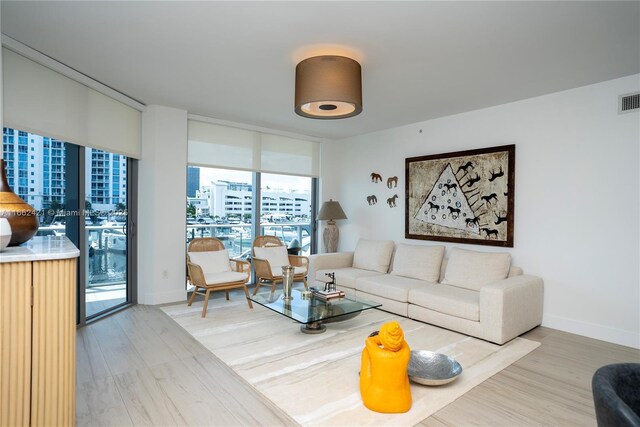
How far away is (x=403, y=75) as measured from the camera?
11.2 feet

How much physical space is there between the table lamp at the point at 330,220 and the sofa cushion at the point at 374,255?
62cm

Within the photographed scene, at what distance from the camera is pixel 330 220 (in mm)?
6105

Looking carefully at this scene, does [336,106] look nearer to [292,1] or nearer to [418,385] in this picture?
[292,1]

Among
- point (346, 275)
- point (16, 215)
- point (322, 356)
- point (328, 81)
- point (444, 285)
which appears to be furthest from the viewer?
point (346, 275)

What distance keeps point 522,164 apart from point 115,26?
424 cm

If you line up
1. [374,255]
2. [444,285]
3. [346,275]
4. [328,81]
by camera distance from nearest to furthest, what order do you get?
[328,81], [444,285], [346,275], [374,255]

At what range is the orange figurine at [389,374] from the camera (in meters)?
2.21

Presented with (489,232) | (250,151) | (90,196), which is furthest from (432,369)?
(250,151)

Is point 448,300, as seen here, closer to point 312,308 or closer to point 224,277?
point 312,308

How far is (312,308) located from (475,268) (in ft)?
6.52

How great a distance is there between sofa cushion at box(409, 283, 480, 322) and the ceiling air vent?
90.4 inches

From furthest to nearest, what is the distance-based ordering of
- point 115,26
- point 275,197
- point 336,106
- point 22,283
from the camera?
point 275,197 → point 336,106 → point 115,26 → point 22,283

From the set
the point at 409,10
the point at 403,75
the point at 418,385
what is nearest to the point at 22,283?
the point at 418,385

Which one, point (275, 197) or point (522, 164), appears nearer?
point (522, 164)
